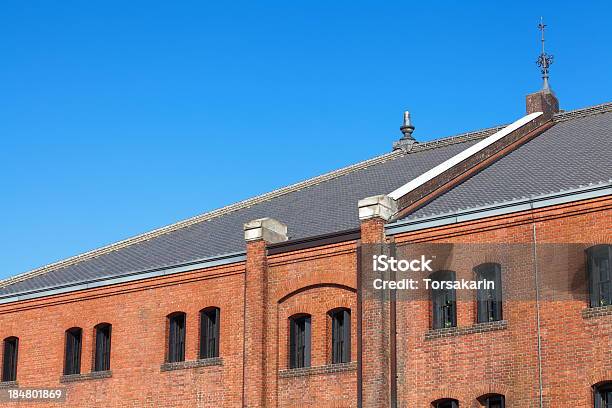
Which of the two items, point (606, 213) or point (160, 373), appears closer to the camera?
point (606, 213)

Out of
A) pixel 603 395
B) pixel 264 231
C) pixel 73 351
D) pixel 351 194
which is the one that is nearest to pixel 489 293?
pixel 603 395

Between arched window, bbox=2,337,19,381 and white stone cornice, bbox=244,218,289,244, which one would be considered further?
arched window, bbox=2,337,19,381

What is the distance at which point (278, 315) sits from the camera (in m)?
29.2

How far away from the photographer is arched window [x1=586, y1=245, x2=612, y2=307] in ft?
78.2

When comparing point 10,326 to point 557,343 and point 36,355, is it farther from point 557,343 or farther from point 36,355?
point 557,343

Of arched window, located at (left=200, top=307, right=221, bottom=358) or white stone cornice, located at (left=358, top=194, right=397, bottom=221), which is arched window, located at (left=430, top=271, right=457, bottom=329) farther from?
arched window, located at (left=200, top=307, right=221, bottom=358)

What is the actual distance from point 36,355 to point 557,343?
17450 mm

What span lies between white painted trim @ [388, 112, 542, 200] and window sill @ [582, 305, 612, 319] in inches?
239

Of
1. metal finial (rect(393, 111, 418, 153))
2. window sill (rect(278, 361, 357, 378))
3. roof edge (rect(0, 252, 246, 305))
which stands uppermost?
metal finial (rect(393, 111, 418, 153))

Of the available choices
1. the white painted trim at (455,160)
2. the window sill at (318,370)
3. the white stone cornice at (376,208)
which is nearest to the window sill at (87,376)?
the window sill at (318,370)

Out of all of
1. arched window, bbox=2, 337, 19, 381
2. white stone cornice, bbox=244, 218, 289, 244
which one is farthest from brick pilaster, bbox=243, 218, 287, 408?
arched window, bbox=2, 337, 19, 381

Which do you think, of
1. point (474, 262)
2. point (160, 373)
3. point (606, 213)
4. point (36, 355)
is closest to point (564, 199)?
point (606, 213)

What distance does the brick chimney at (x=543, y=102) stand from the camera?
119 feet

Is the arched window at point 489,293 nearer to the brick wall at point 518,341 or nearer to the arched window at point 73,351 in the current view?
the brick wall at point 518,341
